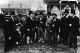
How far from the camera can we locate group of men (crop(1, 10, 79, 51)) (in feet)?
40.1

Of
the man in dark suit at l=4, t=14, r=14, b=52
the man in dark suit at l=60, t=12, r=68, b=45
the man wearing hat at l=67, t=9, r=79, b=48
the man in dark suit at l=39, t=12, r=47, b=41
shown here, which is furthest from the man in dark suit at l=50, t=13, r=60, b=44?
the man in dark suit at l=4, t=14, r=14, b=52

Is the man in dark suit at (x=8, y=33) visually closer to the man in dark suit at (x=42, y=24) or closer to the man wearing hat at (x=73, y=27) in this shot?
the man in dark suit at (x=42, y=24)

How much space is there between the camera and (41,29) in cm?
1444

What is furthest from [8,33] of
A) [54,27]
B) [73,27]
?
[73,27]

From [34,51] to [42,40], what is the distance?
11.2 feet

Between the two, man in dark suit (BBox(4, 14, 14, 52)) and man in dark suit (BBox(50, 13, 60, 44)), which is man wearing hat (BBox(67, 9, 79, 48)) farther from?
man in dark suit (BBox(4, 14, 14, 52))

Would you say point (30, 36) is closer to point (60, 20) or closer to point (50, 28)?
point (50, 28)

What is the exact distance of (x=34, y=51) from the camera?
1155 centimetres

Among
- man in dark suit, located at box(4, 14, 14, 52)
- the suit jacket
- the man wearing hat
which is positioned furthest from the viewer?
the suit jacket

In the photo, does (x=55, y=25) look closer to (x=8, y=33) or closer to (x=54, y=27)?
(x=54, y=27)

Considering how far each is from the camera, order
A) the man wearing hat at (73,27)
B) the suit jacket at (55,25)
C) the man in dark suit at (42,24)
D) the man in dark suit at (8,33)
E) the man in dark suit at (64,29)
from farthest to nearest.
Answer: the man in dark suit at (42,24) → the suit jacket at (55,25) → the man in dark suit at (64,29) → the man wearing hat at (73,27) → the man in dark suit at (8,33)

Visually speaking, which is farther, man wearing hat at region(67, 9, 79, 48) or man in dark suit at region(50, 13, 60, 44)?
man in dark suit at region(50, 13, 60, 44)

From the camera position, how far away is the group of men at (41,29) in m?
12.2

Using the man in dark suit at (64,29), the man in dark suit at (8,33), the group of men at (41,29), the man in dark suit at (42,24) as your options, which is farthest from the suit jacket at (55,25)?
the man in dark suit at (8,33)
